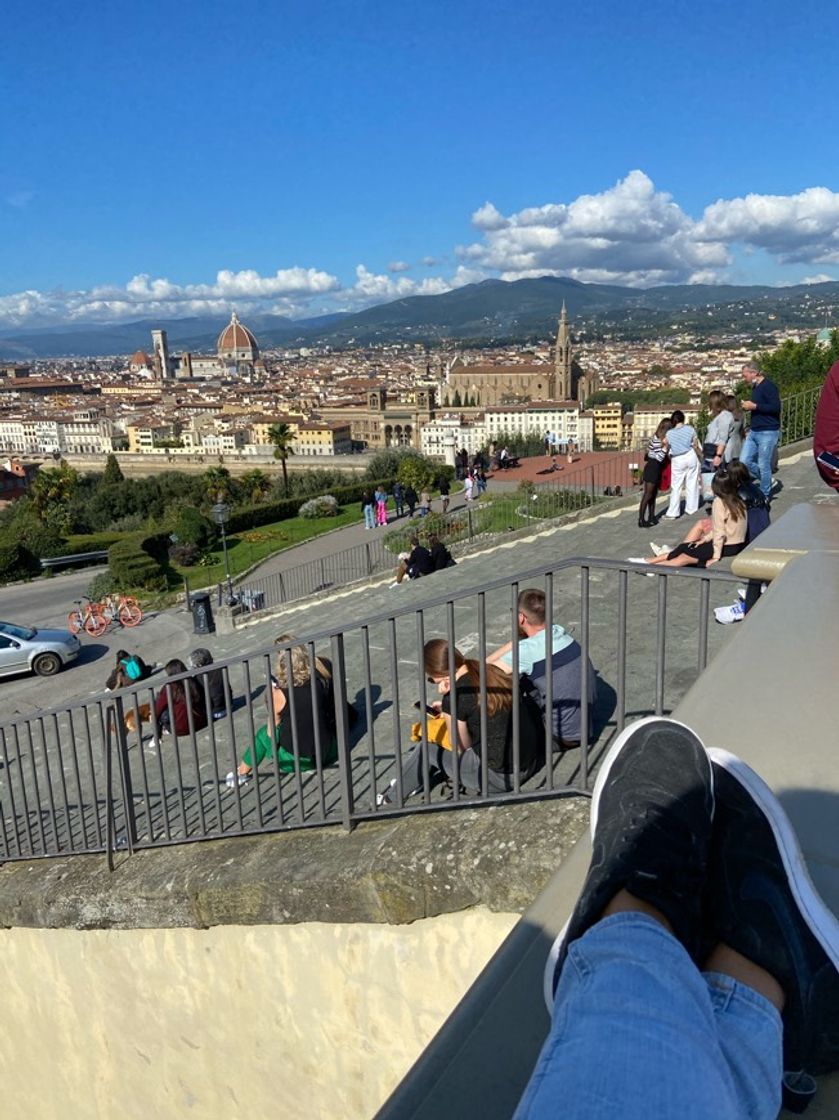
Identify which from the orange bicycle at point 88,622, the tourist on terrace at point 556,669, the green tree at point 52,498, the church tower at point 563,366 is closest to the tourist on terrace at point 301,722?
the tourist on terrace at point 556,669

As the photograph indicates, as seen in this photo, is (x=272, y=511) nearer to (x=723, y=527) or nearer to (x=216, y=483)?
(x=216, y=483)

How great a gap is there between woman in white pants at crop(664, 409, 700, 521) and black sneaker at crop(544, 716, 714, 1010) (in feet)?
26.5

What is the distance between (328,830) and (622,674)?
1.47 metres

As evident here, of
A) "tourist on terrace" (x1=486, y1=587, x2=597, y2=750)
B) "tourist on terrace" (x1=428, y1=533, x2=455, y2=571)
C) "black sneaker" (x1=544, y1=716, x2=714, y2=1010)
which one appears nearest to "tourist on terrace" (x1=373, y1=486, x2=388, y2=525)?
"tourist on terrace" (x1=428, y1=533, x2=455, y2=571)

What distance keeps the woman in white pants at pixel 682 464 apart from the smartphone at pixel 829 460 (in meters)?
5.52

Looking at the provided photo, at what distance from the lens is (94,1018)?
12.8ft

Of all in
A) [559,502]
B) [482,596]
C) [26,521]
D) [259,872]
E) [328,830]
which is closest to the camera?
[482,596]

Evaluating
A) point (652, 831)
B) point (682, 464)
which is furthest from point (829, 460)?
point (682, 464)

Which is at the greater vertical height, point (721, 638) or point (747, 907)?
point (747, 907)

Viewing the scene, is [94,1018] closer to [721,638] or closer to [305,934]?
[305,934]

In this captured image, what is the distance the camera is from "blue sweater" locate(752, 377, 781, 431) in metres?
8.48

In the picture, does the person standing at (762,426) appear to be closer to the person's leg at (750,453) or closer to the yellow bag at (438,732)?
the person's leg at (750,453)

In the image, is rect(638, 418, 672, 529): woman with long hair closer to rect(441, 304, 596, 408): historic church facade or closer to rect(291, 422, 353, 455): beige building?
rect(291, 422, 353, 455): beige building

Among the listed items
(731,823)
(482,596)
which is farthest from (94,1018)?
(731,823)
